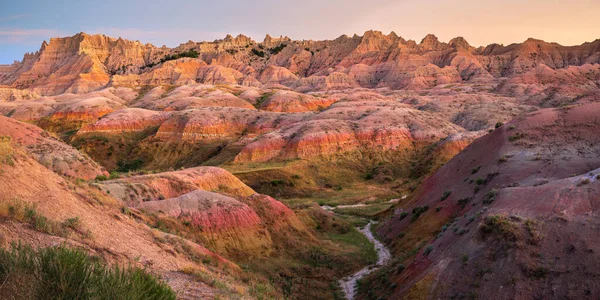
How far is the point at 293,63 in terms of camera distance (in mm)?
174250

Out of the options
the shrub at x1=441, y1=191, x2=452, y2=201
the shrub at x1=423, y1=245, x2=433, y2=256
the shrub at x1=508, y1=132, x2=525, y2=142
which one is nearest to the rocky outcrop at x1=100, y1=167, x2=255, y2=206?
the shrub at x1=441, y1=191, x2=452, y2=201

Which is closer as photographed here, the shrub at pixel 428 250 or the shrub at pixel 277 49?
the shrub at pixel 428 250

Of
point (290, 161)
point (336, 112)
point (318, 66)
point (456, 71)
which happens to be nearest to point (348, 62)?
point (318, 66)

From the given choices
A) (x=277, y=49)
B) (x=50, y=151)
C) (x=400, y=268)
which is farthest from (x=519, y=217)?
(x=277, y=49)

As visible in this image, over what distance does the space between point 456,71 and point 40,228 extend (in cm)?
13794

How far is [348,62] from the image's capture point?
6344 inches

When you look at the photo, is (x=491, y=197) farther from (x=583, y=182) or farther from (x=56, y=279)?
(x=56, y=279)

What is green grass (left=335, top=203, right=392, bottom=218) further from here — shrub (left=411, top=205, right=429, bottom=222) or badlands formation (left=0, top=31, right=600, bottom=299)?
shrub (left=411, top=205, right=429, bottom=222)

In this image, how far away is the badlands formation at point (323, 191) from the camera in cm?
1252

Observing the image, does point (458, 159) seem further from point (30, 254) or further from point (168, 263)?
point (30, 254)

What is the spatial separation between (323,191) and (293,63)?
129879mm

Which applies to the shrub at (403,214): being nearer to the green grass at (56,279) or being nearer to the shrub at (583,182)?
the shrub at (583,182)

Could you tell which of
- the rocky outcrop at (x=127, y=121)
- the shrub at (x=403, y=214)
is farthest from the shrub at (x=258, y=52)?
the shrub at (x=403, y=214)

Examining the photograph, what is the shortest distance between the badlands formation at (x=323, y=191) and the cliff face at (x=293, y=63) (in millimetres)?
34018
